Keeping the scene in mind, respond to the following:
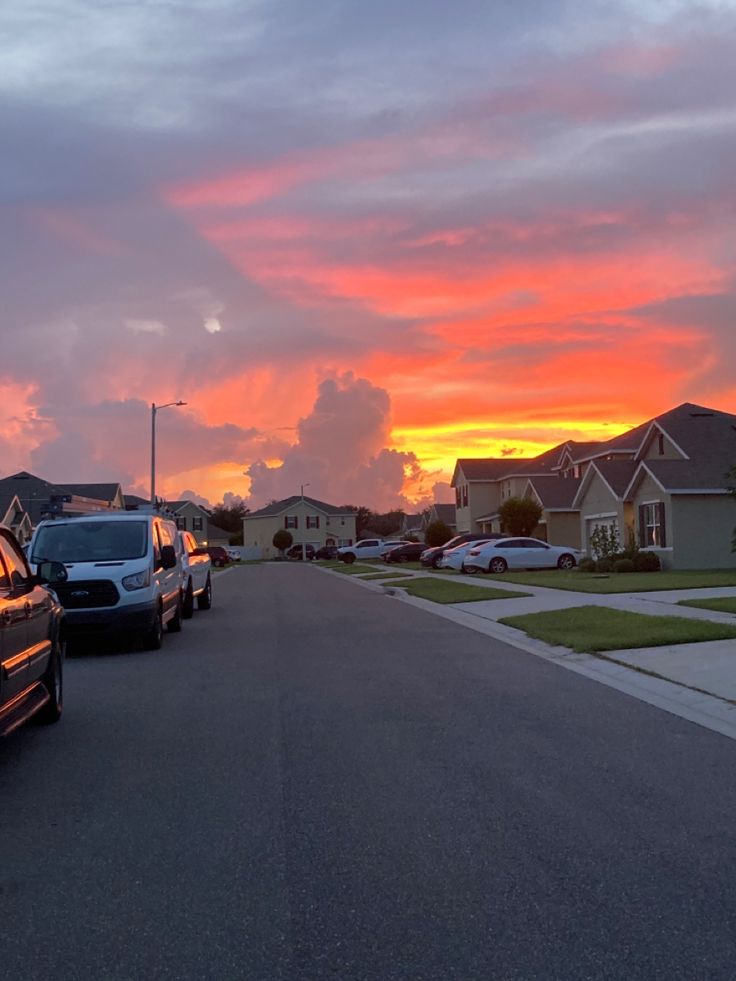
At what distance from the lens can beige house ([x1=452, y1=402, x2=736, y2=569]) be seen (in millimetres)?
35062

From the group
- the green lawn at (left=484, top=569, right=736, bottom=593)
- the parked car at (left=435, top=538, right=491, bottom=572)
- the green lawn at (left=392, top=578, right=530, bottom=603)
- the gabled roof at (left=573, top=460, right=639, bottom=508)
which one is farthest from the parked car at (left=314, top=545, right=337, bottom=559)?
the green lawn at (left=484, top=569, right=736, bottom=593)

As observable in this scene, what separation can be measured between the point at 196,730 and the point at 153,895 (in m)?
3.87

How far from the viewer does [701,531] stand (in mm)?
35156

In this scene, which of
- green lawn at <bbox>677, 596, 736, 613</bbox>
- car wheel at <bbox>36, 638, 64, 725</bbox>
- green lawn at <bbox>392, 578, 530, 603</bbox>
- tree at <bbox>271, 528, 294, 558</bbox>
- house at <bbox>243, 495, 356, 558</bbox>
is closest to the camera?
car wheel at <bbox>36, 638, 64, 725</bbox>

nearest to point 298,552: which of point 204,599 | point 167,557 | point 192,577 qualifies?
point 204,599

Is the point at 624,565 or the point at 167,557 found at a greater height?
the point at 167,557

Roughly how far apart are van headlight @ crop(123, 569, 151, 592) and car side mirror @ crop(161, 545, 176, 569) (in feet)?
2.47

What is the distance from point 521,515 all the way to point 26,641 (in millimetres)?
44254

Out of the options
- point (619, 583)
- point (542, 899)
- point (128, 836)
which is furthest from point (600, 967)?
point (619, 583)

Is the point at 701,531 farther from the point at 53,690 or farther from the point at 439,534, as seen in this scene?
the point at 439,534

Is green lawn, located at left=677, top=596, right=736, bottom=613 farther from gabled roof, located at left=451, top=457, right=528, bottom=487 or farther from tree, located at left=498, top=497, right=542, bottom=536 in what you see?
gabled roof, located at left=451, top=457, right=528, bottom=487

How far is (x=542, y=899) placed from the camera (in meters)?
4.66

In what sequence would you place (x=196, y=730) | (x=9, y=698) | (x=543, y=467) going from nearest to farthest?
1. (x=9, y=698)
2. (x=196, y=730)
3. (x=543, y=467)

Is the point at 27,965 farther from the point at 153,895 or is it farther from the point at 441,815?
the point at 441,815
